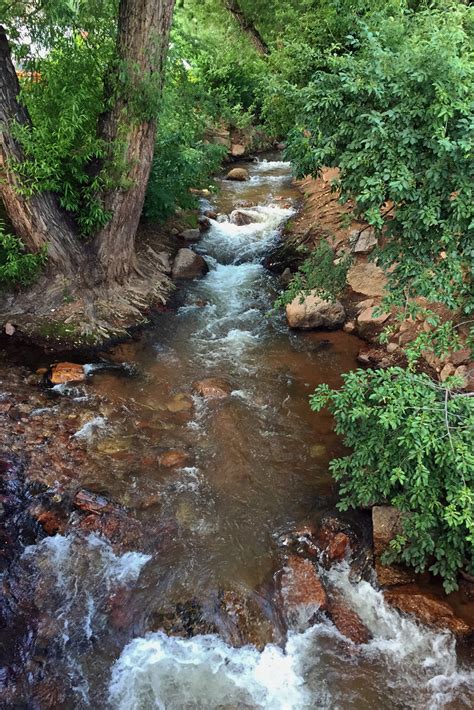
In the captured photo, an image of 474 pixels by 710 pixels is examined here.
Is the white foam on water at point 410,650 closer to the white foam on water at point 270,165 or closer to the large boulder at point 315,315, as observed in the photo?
the large boulder at point 315,315

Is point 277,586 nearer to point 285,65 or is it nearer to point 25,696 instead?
point 25,696

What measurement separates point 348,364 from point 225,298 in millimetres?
2957

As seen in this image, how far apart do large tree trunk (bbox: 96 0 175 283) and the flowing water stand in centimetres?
165

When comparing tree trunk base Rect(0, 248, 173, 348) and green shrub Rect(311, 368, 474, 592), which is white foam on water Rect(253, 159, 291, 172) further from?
green shrub Rect(311, 368, 474, 592)

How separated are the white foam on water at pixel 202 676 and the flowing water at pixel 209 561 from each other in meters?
0.01

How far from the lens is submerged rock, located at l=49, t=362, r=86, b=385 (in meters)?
6.56

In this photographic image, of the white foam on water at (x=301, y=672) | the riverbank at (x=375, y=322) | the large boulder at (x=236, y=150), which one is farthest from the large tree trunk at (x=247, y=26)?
the white foam on water at (x=301, y=672)

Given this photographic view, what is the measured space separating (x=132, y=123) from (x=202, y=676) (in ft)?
21.6

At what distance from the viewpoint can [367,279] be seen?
8.68m

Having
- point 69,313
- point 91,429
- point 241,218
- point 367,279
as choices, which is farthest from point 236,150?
point 91,429

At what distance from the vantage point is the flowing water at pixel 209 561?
146 inches

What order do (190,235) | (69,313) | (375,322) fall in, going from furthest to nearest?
(190,235)
(375,322)
(69,313)

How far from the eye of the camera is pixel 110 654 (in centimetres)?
382

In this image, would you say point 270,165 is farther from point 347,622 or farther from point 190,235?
point 347,622
